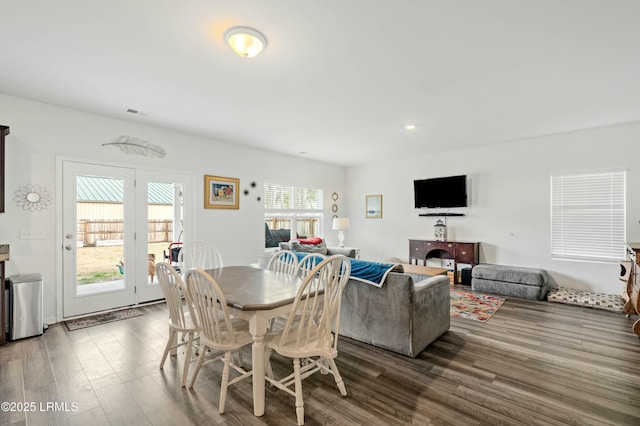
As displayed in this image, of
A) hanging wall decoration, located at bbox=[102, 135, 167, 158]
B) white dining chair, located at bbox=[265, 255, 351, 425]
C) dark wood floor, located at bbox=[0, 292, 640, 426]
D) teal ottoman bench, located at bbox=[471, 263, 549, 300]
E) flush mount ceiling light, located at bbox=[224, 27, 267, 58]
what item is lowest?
dark wood floor, located at bbox=[0, 292, 640, 426]

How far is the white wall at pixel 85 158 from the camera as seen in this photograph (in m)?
3.45

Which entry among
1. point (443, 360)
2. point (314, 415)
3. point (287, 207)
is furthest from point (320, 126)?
point (314, 415)

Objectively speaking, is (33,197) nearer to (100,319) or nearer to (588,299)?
(100,319)

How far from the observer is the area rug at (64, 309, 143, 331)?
359 centimetres

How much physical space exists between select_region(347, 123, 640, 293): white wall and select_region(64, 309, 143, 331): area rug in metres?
5.15

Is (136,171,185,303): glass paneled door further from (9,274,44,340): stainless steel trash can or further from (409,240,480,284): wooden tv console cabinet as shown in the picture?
(409,240,480,284): wooden tv console cabinet

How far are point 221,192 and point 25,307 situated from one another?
9.35 feet

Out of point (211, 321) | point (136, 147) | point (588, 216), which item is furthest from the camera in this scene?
point (588, 216)

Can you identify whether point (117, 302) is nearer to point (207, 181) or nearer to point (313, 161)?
point (207, 181)

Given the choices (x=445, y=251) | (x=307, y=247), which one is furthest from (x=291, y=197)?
(x=445, y=251)

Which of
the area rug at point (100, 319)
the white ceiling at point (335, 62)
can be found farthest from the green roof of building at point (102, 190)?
the area rug at point (100, 319)

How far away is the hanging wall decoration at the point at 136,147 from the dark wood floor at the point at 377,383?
2.37 meters

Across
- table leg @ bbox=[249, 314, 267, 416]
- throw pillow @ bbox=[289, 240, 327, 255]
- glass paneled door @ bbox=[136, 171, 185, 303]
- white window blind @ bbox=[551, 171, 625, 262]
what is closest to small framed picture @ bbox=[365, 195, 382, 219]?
throw pillow @ bbox=[289, 240, 327, 255]

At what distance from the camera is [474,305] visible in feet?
14.4
